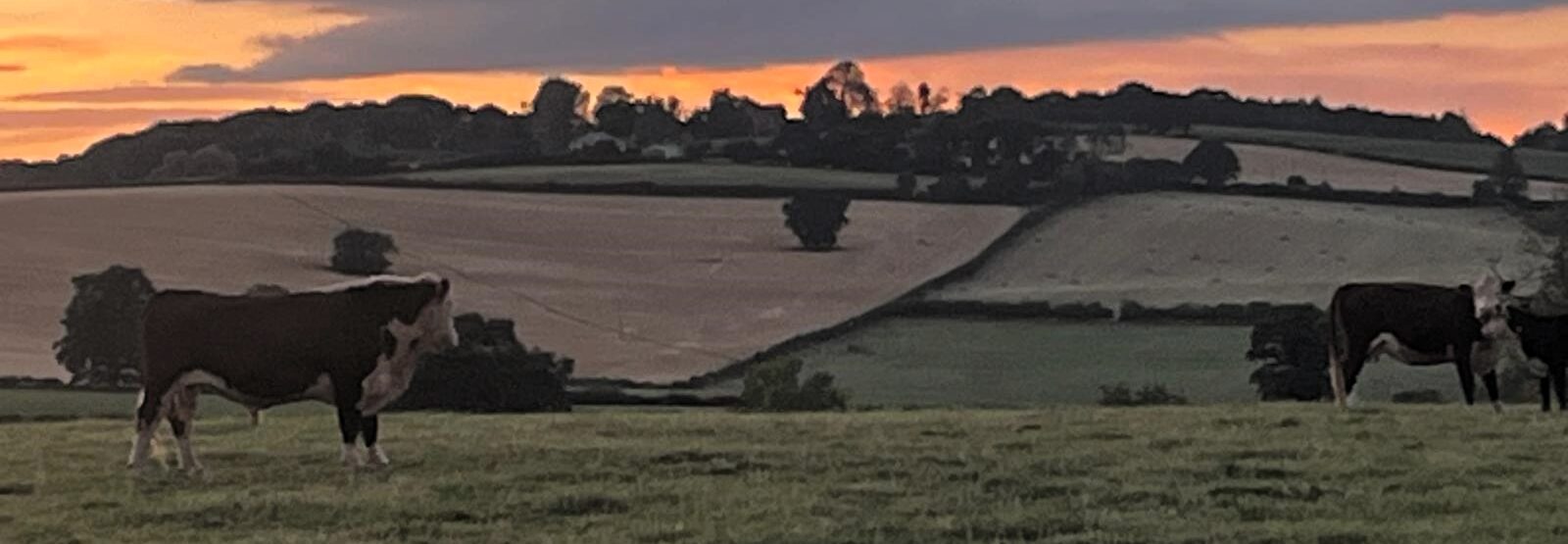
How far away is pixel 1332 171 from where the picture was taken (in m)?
99.5

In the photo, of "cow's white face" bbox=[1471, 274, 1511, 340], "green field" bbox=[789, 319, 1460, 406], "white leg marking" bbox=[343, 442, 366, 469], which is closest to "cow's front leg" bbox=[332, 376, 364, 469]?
"white leg marking" bbox=[343, 442, 366, 469]

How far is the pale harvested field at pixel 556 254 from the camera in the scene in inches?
2662

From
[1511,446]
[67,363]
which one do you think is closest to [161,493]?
[1511,446]

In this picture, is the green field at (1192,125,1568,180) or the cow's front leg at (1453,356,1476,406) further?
the green field at (1192,125,1568,180)

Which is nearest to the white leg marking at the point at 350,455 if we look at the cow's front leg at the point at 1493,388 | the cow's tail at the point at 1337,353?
the cow's tail at the point at 1337,353

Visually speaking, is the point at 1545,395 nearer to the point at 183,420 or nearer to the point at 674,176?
the point at 183,420

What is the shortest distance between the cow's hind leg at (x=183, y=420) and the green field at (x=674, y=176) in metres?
68.9

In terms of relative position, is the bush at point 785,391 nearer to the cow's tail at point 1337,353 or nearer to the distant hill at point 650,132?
the cow's tail at point 1337,353

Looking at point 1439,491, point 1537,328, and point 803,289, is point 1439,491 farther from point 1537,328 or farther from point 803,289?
point 803,289

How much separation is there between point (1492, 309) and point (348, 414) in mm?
14873

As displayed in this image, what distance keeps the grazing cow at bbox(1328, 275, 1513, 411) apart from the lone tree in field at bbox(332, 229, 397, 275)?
5129 cm

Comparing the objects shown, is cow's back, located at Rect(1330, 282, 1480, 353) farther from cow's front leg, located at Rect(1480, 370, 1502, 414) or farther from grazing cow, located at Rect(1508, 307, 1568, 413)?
grazing cow, located at Rect(1508, 307, 1568, 413)

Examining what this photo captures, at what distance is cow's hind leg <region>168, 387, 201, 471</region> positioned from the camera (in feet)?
67.1

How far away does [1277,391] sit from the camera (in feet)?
160
